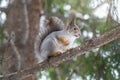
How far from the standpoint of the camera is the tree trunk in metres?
2.71

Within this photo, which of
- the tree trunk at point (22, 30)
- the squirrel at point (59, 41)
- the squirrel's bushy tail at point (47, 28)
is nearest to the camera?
the squirrel at point (59, 41)

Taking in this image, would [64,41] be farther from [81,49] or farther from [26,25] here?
[26,25]

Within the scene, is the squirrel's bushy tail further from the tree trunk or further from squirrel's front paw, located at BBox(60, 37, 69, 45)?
the tree trunk

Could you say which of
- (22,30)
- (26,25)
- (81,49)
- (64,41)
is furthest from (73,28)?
(22,30)

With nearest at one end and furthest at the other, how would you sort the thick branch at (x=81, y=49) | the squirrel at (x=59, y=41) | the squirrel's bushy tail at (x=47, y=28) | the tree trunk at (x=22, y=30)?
1. the thick branch at (x=81, y=49)
2. the squirrel at (x=59, y=41)
3. the squirrel's bushy tail at (x=47, y=28)
4. the tree trunk at (x=22, y=30)

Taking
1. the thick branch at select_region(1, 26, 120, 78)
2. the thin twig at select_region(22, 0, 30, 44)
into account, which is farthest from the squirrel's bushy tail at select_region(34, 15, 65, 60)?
the thin twig at select_region(22, 0, 30, 44)

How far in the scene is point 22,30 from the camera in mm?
2828

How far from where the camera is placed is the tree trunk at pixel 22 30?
2709 millimetres

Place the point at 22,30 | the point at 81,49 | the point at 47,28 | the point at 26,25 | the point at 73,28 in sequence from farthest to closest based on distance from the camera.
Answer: the point at 22,30, the point at 26,25, the point at 47,28, the point at 73,28, the point at 81,49

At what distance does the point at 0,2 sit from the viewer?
2836mm

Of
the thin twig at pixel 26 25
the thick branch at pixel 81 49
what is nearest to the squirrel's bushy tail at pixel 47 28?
the thick branch at pixel 81 49

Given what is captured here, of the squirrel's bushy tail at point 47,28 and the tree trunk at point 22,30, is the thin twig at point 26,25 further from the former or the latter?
the squirrel's bushy tail at point 47,28

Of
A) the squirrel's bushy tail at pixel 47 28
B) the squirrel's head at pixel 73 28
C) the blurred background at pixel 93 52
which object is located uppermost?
the squirrel's head at pixel 73 28

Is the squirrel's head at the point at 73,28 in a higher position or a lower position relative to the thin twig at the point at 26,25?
higher
